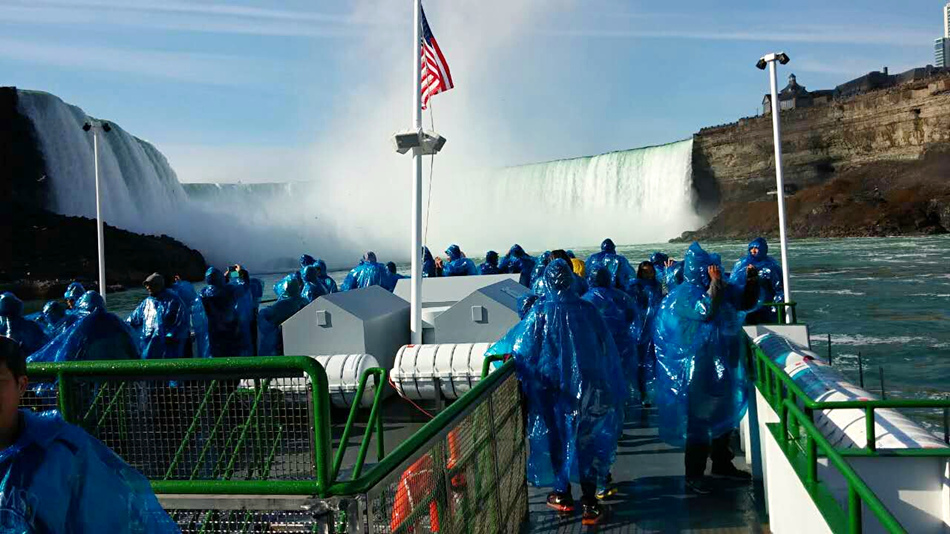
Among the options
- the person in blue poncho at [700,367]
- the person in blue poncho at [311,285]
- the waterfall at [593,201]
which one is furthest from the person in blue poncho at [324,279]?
the waterfall at [593,201]

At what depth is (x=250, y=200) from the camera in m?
68.4

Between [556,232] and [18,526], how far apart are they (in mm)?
63883

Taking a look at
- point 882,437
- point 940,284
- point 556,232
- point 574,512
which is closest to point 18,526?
→ point 882,437

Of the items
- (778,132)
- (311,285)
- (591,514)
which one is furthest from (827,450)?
(311,285)

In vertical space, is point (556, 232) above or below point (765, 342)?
above

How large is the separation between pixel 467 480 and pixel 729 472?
2.79 metres

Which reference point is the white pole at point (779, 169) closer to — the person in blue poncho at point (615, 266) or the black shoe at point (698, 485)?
the person in blue poncho at point (615, 266)

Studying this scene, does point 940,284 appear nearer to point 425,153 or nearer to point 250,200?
point 425,153

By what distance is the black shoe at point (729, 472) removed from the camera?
18.6ft

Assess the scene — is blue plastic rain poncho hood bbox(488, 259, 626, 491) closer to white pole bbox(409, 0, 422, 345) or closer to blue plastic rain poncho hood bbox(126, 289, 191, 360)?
white pole bbox(409, 0, 422, 345)

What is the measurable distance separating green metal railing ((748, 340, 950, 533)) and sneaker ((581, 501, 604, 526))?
1217 millimetres

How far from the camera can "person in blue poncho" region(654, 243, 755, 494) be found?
5.30 metres

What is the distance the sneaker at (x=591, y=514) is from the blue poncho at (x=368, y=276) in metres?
8.38

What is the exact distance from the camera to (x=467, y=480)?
3699mm
